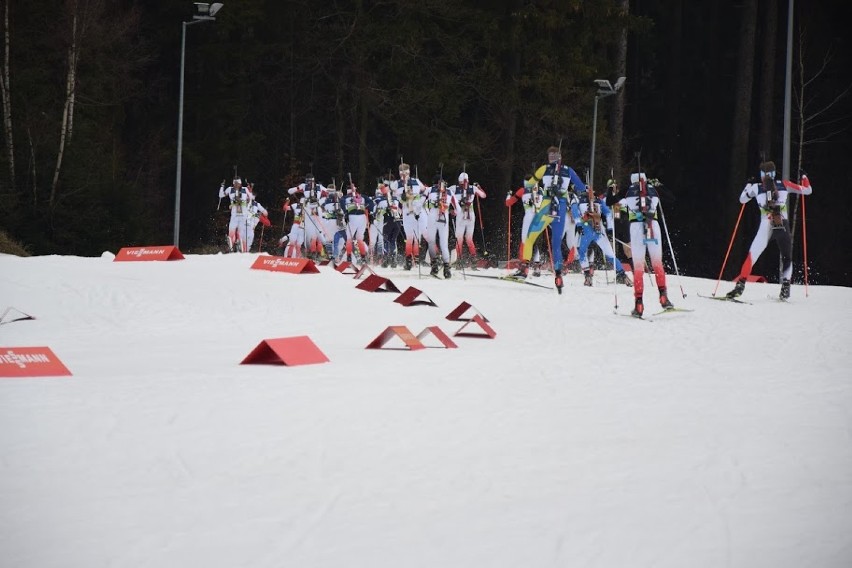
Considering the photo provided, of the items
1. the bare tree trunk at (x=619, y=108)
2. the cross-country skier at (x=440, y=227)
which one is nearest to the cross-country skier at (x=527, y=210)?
the cross-country skier at (x=440, y=227)

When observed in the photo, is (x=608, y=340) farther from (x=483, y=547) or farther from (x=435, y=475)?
(x=483, y=547)

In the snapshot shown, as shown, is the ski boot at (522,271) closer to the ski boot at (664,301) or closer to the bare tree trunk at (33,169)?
the ski boot at (664,301)

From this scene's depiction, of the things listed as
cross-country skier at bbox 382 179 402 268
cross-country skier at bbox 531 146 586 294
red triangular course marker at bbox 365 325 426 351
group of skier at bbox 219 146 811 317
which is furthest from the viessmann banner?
cross-country skier at bbox 382 179 402 268

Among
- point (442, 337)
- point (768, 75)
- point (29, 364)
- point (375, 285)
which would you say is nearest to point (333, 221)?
point (375, 285)

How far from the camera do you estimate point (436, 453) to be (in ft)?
22.7

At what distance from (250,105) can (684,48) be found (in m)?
22.7

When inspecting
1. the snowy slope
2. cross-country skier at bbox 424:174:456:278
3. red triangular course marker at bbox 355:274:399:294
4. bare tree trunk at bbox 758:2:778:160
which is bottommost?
the snowy slope

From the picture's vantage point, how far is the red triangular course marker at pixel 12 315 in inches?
584

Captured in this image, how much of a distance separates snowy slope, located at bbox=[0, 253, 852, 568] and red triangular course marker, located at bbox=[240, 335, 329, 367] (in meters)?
0.28

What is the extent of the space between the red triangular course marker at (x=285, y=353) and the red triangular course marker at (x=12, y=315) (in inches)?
197

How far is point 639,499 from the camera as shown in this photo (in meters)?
5.85

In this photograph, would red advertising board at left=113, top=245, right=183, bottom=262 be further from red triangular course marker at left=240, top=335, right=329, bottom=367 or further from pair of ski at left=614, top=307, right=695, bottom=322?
red triangular course marker at left=240, top=335, right=329, bottom=367

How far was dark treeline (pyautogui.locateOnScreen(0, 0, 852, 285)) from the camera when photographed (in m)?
39.6

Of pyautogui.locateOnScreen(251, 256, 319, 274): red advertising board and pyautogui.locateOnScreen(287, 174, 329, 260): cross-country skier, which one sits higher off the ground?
pyautogui.locateOnScreen(287, 174, 329, 260): cross-country skier
